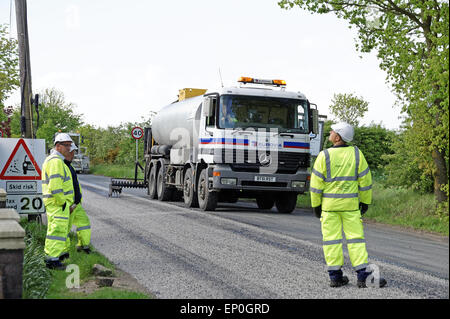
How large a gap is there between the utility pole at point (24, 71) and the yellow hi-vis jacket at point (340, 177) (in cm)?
A: 923

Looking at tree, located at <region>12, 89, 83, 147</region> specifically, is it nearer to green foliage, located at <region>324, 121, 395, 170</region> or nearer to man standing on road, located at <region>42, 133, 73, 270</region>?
green foliage, located at <region>324, 121, 395, 170</region>

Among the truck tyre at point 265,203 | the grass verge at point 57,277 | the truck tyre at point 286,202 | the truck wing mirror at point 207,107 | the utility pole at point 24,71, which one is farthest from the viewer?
the truck tyre at point 265,203

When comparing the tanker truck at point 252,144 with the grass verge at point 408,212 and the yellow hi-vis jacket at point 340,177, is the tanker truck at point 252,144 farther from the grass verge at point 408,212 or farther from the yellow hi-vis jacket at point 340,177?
the yellow hi-vis jacket at point 340,177

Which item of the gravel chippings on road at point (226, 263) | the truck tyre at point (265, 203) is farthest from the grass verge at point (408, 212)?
the gravel chippings on road at point (226, 263)

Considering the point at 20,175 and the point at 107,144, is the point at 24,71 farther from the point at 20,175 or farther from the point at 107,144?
the point at 107,144

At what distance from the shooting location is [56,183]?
24.0 ft

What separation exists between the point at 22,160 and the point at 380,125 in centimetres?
3154

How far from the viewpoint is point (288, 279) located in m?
6.78

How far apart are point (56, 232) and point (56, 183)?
23.3 inches

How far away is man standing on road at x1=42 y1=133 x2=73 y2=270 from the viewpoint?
7.15 m

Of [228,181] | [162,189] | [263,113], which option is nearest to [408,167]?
[263,113]

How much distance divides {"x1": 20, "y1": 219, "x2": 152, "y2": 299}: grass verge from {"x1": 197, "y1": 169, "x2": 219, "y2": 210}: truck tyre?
7.22 m

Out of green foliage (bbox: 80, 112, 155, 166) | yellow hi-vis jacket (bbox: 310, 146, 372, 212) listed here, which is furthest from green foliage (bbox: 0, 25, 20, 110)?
yellow hi-vis jacket (bbox: 310, 146, 372, 212)

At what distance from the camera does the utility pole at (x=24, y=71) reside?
1393 centimetres
